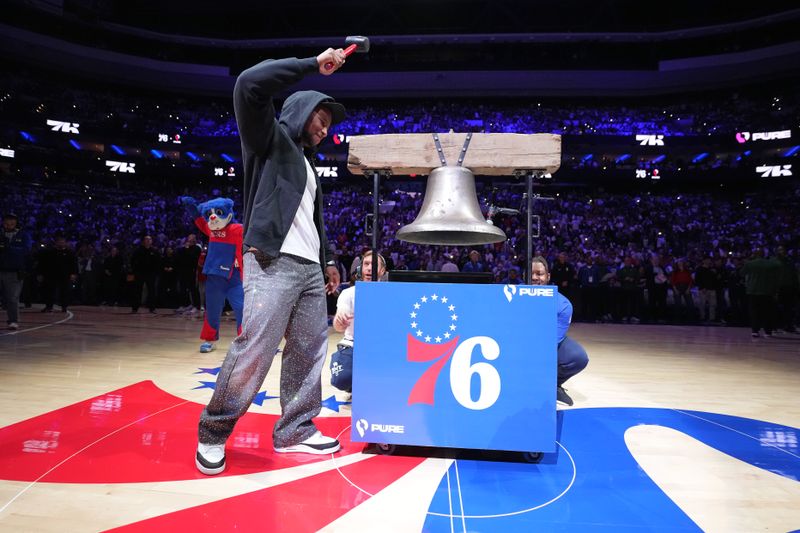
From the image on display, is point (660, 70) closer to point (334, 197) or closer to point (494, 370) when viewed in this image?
point (334, 197)

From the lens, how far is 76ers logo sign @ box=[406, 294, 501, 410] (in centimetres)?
243

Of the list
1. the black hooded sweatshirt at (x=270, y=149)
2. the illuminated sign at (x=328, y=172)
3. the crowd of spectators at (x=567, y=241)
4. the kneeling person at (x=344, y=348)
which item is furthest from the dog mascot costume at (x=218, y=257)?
the illuminated sign at (x=328, y=172)

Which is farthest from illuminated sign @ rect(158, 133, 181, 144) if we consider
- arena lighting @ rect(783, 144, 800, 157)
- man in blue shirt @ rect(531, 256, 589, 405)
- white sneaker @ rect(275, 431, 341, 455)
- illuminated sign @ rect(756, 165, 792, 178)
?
arena lighting @ rect(783, 144, 800, 157)

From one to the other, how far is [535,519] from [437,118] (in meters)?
24.6

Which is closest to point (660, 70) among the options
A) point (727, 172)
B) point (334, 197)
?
point (727, 172)

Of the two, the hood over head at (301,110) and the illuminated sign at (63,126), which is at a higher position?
the illuminated sign at (63,126)

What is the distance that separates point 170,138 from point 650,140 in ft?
82.1

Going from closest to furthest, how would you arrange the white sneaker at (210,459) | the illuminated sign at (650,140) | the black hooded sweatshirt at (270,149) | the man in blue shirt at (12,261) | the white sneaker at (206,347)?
1. the black hooded sweatshirt at (270,149)
2. the white sneaker at (210,459)
3. the white sneaker at (206,347)
4. the man in blue shirt at (12,261)
5. the illuminated sign at (650,140)

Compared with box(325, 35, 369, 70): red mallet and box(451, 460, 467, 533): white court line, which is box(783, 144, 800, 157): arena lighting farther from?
box(325, 35, 369, 70): red mallet

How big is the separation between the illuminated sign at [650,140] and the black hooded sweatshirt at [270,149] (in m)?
25.3

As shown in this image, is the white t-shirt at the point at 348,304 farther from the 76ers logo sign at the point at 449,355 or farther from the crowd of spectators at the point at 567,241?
the crowd of spectators at the point at 567,241

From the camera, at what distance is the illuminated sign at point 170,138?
2607 centimetres

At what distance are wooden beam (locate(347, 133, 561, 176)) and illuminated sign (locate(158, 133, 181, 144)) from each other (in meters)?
26.8

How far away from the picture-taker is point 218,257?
17.1 ft
